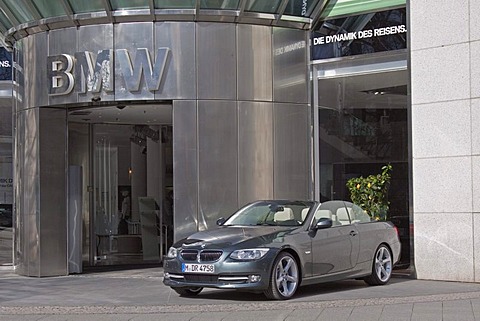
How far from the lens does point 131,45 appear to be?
16.6 m

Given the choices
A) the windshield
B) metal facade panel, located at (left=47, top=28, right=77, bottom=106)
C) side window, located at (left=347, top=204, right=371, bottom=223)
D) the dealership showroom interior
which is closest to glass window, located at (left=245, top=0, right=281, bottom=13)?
the dealership showroom interior

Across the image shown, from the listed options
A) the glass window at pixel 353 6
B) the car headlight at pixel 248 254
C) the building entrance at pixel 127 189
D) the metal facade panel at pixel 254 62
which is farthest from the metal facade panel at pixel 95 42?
the car headlight at pixel 248 254

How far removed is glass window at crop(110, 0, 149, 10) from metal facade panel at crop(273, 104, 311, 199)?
124 inches

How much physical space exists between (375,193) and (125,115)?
6.01 m

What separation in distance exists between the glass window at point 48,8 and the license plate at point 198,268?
21.9ft

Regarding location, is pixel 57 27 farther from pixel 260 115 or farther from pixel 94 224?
pixel 94 224

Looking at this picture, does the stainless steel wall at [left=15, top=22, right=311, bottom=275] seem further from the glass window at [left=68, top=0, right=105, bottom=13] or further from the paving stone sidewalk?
the paving stone sidewalk

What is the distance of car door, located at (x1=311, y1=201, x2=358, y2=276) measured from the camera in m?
13.1

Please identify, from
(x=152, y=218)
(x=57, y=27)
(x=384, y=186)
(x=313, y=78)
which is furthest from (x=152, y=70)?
(x=152, y=218)

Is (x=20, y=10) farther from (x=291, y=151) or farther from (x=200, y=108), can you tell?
(x=291, y=151)

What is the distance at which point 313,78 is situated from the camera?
17.7 m

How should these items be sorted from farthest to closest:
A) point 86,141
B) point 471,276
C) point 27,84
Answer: point 86,141 → point 27,84 → point 471,276

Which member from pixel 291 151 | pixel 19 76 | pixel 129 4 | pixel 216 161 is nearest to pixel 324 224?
pixel 216 161

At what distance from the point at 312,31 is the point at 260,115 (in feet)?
6.84
